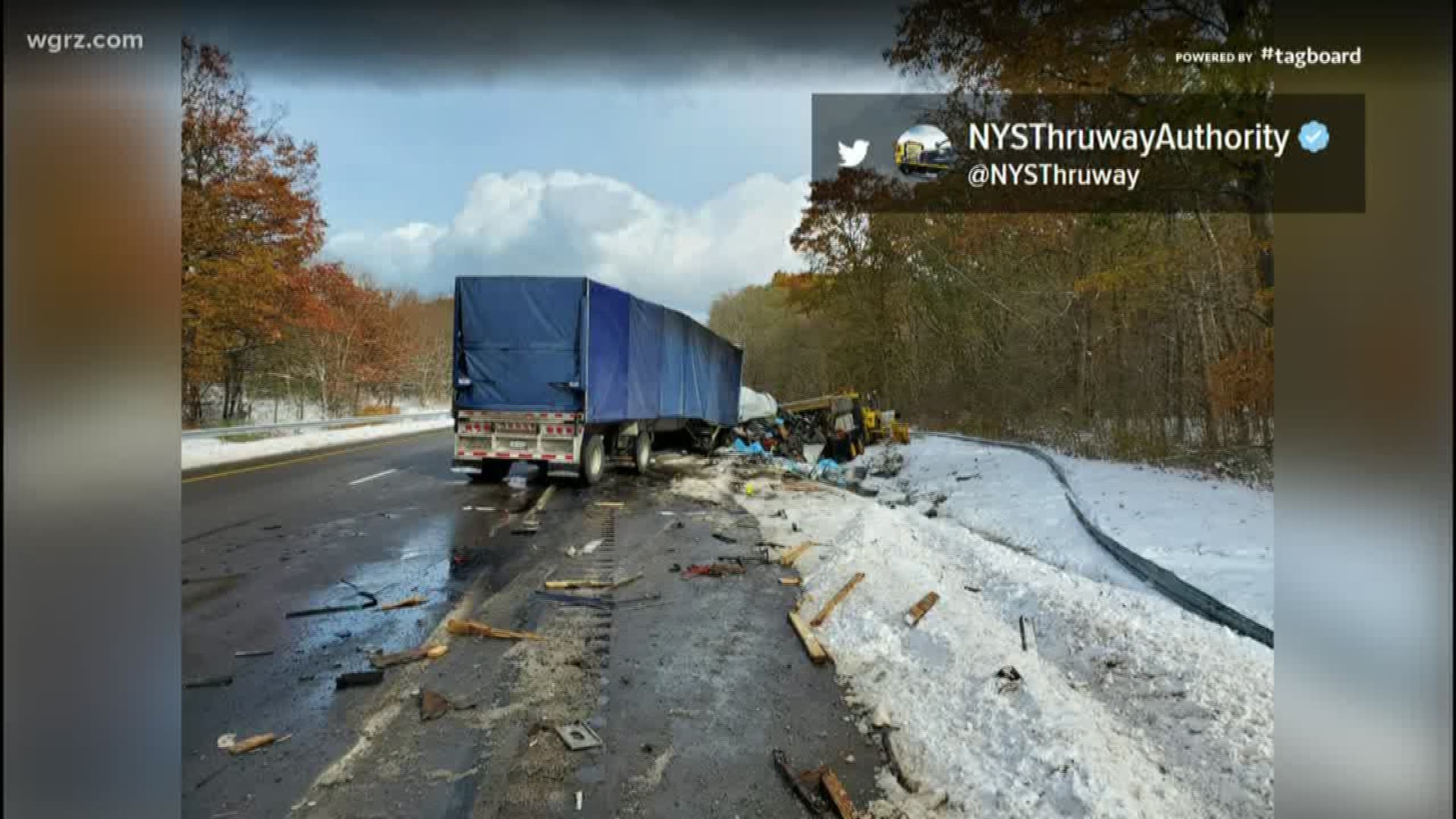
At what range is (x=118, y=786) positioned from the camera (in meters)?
1.44

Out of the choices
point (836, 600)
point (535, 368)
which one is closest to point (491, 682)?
point (836, 600)

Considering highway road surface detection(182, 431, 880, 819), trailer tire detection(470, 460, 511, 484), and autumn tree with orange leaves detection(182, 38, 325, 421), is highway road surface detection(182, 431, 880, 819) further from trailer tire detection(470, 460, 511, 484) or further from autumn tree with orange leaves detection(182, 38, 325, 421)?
autumn tree with orange leaves detection(182, 38, 325, 421)

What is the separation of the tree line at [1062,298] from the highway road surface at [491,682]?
2.60 m

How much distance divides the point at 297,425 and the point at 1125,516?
19146mm

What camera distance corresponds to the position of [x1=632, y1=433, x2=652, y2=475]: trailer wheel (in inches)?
460

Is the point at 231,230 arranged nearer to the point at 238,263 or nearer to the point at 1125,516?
the point at 238,263

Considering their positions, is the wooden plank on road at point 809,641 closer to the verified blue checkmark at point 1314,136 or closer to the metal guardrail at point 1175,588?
the metal guardrail at point 1175,588

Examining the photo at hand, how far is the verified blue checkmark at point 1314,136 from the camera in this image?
1.76 metres

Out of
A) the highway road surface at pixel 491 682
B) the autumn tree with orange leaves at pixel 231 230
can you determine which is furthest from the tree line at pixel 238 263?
the highway road surface at pixel 491 682

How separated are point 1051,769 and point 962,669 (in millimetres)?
1018

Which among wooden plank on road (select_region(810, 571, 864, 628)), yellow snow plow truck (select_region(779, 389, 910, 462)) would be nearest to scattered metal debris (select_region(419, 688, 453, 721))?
wooden plank on road (select_region(810, 571, 864, 628))

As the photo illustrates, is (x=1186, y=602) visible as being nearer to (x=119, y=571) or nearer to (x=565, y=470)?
(x=119, y=571)

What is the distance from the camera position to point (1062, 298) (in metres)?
15.5

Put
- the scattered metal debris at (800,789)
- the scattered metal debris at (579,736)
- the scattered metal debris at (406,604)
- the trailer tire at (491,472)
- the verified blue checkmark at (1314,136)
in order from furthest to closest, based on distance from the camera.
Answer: the trailer tire at (491,472) → the scattered metal debris at (406,604) → the scattered metal debris at (579,736) → the scattered metal debris at (800,789) → the verified blue checkmark at (1314,136)
